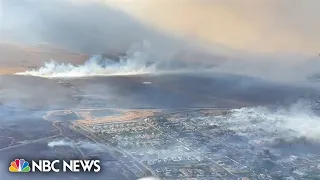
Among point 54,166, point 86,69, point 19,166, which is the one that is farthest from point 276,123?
point 19,166

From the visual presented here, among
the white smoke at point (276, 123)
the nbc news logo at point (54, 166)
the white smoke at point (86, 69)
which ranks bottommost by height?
the nbc news logo at point (54, 166)

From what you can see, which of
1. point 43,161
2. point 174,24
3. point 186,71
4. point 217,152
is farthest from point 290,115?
point 43,161

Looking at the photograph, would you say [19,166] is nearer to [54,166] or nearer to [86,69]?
[54,166]

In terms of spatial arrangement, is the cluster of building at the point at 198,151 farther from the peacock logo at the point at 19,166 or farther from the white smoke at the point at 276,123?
the peacock logo at the point at 19,166

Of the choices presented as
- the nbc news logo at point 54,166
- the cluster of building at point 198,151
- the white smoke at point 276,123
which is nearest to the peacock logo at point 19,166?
the nbc news logo at point 54,166

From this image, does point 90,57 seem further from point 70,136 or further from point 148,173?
point 148,173

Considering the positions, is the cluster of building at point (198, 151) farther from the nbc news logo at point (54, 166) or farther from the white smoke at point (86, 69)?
the white smoke at point (86, 69)

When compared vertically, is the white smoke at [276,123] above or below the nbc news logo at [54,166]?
above
